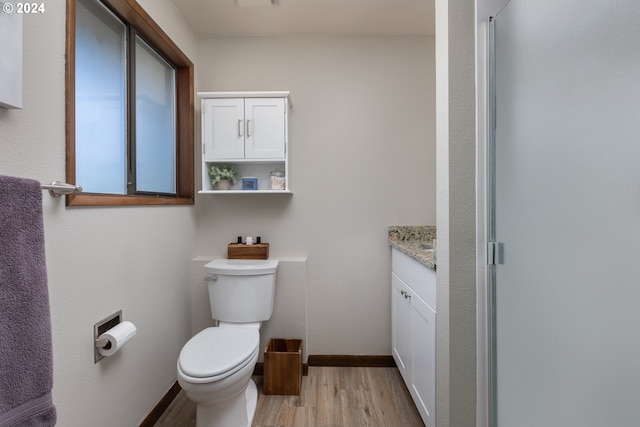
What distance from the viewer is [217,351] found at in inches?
55.8

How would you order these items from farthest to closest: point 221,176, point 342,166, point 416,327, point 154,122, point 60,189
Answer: point 342,166, point 221,176, point 154,122, point 416,327, point 60,189

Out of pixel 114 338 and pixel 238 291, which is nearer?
pixel 114 338

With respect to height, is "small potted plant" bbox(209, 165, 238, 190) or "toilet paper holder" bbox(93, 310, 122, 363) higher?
"small potted plant" bbox(209, 165, 238, 190)

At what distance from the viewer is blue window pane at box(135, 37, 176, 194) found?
1682 millimetres

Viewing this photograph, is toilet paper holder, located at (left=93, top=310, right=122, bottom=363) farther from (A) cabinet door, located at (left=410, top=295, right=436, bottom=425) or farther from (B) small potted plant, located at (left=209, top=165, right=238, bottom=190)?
(A) cabinet door, located at (left=410, top=295, right=436, bottom=425)

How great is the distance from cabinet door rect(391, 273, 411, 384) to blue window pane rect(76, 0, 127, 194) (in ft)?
5.57

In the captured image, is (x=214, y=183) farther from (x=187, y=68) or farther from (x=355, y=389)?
(x=355, y=389)

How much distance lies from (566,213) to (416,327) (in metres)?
0.99

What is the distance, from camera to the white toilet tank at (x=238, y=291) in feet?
6.17

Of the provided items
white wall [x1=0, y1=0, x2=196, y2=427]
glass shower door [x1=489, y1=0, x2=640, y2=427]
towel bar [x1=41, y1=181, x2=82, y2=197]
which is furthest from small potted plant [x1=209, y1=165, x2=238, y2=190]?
glass shower door [x1=489, y1=0, x2=640, y2=427]

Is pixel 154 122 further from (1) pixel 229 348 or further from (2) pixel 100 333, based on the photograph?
(1) pixel 229 348

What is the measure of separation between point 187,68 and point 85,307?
1.66 meters

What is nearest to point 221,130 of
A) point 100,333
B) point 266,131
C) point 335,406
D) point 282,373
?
point 266,131

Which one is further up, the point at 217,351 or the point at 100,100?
the point at 100,100
